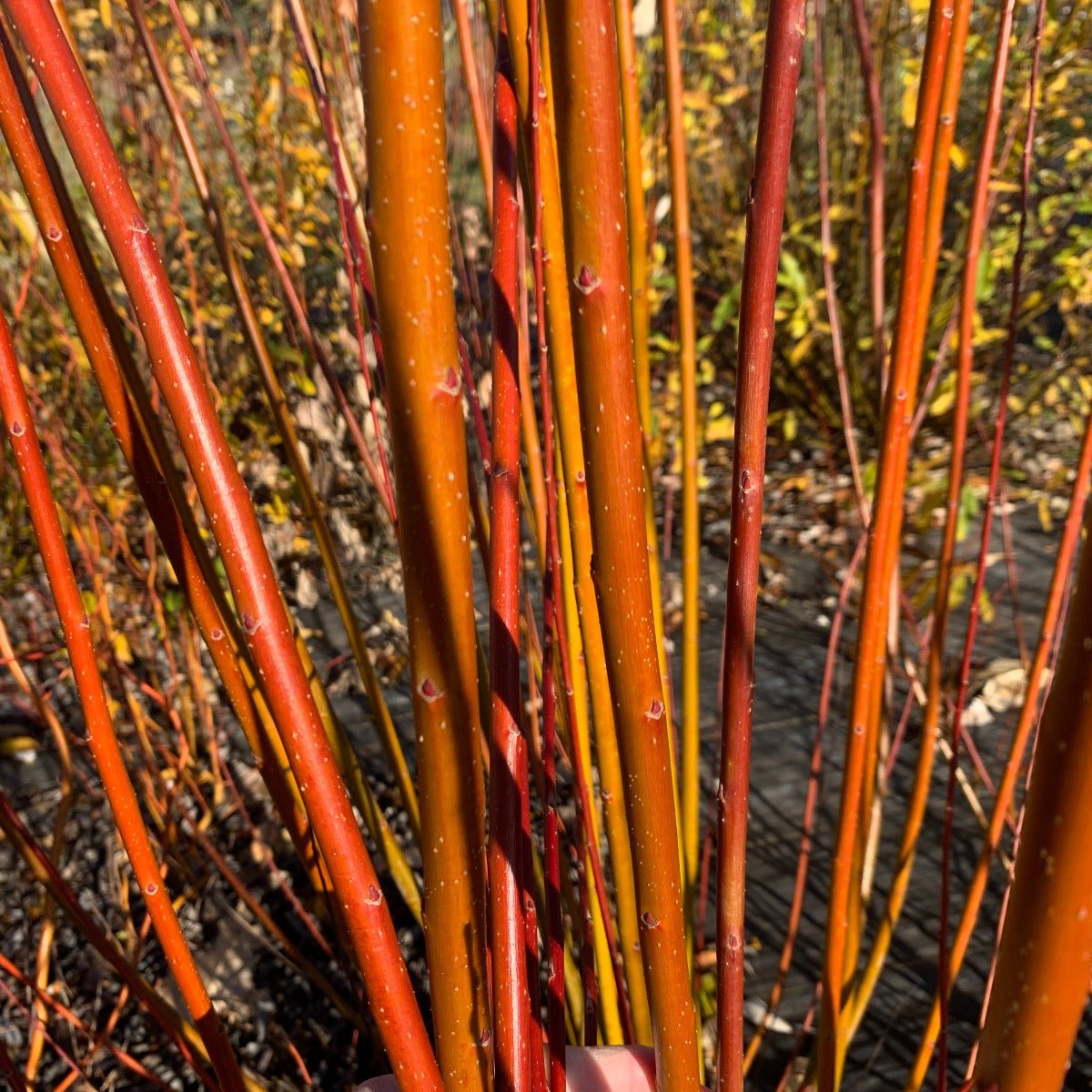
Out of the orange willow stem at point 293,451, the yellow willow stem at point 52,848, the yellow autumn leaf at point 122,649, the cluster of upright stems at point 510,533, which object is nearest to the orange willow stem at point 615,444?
the cluster of upright stems at point 510,533

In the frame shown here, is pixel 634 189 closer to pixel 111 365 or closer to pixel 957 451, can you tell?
pixel 957 451

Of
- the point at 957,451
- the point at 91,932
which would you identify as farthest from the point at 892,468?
the point at 91,932

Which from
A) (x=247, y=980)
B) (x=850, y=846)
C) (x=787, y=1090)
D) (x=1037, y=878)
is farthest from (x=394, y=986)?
(x=247, y=980)

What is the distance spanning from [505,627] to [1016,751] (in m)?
0.45

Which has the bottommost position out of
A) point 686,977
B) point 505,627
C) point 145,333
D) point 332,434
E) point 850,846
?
point 332,434

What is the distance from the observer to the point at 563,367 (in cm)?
49

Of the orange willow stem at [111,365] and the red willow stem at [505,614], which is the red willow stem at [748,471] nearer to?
the red willow stem at [505,614]

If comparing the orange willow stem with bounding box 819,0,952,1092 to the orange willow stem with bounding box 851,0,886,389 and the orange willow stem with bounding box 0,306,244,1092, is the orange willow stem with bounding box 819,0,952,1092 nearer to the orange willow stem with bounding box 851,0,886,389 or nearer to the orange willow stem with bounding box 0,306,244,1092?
the orange willow stem with bounding box 851,0,886,389

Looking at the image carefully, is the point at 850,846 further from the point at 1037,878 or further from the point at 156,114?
the point at 156,114

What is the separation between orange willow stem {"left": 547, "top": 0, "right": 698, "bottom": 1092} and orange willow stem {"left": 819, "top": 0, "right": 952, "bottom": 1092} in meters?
0.25

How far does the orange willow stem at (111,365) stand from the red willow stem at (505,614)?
0.41ft

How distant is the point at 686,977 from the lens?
0.35m

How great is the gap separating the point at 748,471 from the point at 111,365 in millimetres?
261

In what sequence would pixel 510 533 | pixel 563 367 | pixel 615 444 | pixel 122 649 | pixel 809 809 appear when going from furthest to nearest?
pixel 122 649
pixel 809 809
pixel 563 367
pixel 510 533
pixel 615 444
